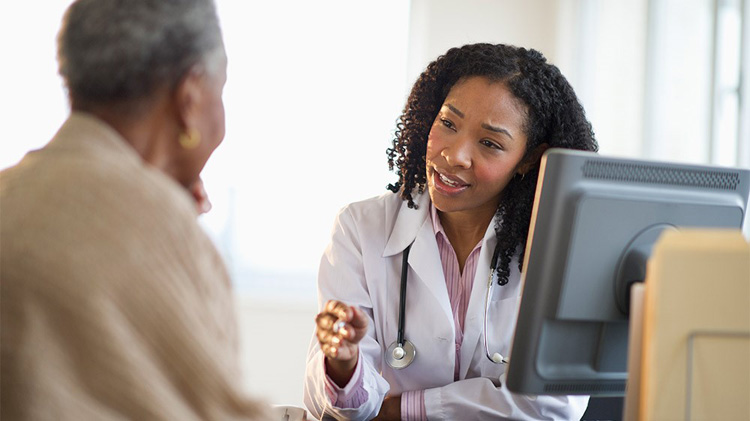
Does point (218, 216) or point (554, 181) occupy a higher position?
point (554, 181)

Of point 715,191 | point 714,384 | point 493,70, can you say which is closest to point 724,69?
point 493,70

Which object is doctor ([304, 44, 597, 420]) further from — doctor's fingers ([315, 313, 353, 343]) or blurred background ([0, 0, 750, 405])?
blurred background ([0, 0, 750, 405])

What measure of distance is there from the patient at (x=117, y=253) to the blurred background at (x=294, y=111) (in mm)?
2874

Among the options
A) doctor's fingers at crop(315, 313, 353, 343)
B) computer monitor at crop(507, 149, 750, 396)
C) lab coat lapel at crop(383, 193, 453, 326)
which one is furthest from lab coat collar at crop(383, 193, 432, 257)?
computer monitor at crop(507, 149, 750, 396)

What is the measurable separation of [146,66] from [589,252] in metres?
0.66

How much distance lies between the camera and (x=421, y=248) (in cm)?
184

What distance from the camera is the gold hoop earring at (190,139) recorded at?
1.00 metres

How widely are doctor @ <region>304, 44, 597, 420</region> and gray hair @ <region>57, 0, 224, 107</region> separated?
818mm

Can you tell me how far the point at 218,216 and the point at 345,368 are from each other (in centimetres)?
242

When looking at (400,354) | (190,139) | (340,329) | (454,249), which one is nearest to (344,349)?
(340,329)

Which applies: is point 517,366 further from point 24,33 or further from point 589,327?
point 24,33

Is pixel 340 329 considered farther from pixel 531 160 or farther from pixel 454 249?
pixel 531 160

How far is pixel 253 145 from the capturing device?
12.7ft

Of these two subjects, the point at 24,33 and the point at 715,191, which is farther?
the point at 24,33
